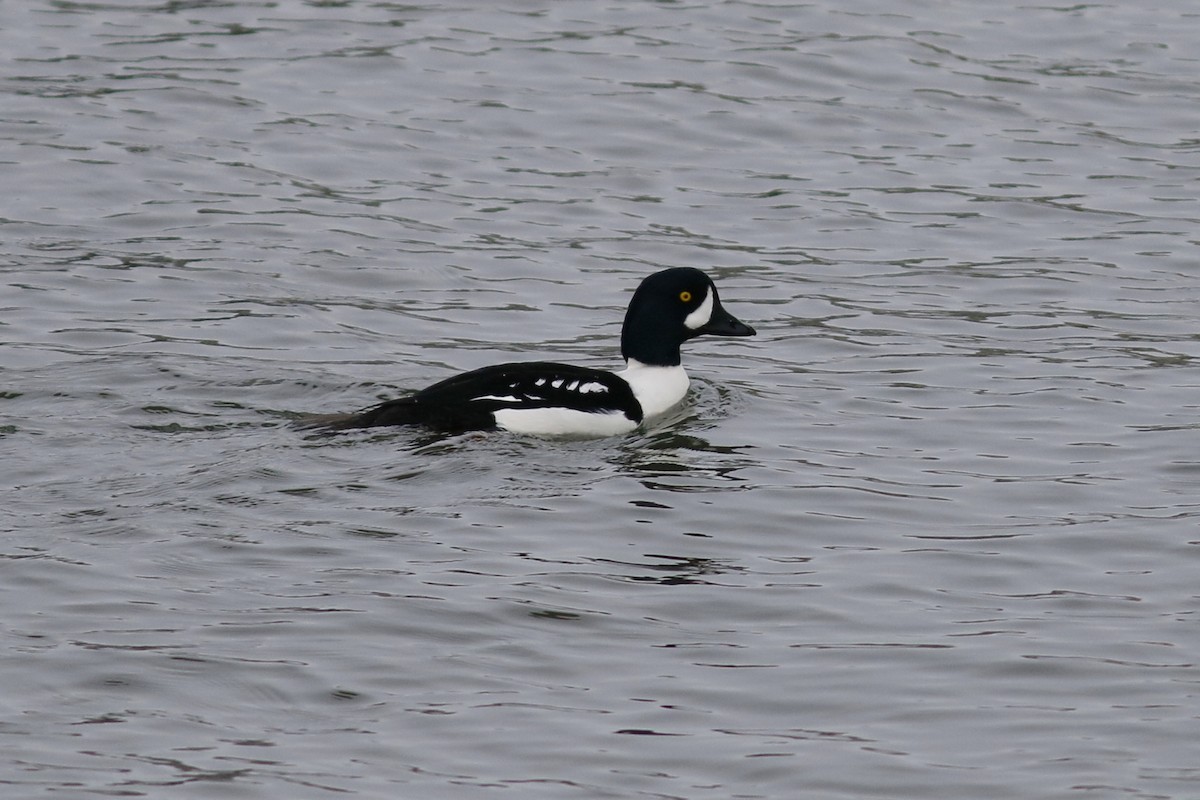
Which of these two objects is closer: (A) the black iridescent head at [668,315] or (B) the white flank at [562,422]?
(B) the white flank at [562,422]

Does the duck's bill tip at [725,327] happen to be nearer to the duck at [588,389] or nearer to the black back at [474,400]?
the duck at [588,389]

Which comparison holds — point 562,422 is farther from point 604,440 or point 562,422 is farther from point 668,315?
point 668,315

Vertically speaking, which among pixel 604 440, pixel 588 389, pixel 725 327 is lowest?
pixel 604 440

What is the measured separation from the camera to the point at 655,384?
11391mm

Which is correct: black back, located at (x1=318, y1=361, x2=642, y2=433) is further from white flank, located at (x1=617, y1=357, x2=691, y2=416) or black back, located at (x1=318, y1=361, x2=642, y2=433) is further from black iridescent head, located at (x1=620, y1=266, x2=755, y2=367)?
black iridescent head, located at (x1=620, y1=266, x2=755, y2=367)

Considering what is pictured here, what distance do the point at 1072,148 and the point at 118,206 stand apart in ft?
27.0

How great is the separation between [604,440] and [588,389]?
1.12 feet

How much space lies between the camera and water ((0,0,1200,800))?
270 inches

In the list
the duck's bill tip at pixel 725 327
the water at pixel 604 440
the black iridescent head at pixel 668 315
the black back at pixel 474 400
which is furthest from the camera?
the duck's bill tip at pixel 725 327

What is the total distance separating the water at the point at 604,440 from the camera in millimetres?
6867

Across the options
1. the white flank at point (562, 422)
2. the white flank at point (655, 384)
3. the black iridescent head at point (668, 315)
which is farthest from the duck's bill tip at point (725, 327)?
the white flank at point (562, 422)

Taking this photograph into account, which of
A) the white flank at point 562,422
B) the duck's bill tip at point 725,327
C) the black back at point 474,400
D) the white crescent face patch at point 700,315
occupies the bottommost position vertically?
the white flank at point 562,422

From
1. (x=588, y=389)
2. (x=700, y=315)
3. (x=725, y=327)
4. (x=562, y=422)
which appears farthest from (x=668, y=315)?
(x=562, y=422)

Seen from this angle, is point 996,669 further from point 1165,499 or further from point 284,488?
point 284,488
